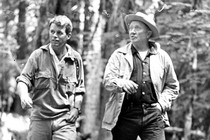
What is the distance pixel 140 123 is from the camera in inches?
232

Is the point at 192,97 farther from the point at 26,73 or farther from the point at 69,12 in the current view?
the point at 26,73

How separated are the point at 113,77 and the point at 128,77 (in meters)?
0.24

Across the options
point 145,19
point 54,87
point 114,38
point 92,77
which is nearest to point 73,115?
point 54,87

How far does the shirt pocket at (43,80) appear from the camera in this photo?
5781 millimetres

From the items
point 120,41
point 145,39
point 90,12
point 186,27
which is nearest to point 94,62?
point 120,41

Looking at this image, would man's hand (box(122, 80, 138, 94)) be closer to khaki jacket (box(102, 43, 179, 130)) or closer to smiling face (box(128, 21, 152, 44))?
khaki jacket (box(102, 43, 179, 130))

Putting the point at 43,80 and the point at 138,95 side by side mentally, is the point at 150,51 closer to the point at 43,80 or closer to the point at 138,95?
the point at 138,95

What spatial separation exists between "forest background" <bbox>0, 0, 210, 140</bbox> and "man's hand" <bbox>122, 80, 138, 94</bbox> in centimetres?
316

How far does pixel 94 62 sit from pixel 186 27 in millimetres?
2942

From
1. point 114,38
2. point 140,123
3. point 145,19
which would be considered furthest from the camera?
point 114,38

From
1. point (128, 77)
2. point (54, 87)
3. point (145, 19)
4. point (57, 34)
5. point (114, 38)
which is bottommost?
point (54, 87)

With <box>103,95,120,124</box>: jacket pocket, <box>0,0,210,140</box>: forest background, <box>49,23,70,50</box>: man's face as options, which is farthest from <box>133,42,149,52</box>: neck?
<box>0,0,210,140</box>: forest background

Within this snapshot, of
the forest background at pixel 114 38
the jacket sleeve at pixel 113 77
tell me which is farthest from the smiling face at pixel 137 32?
the forest background at pixel 114 38

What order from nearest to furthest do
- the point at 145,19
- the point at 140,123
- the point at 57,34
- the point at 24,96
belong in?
the point at 24,96 < the point at 57,34 < the point at 140,123 < the point at 145,19
